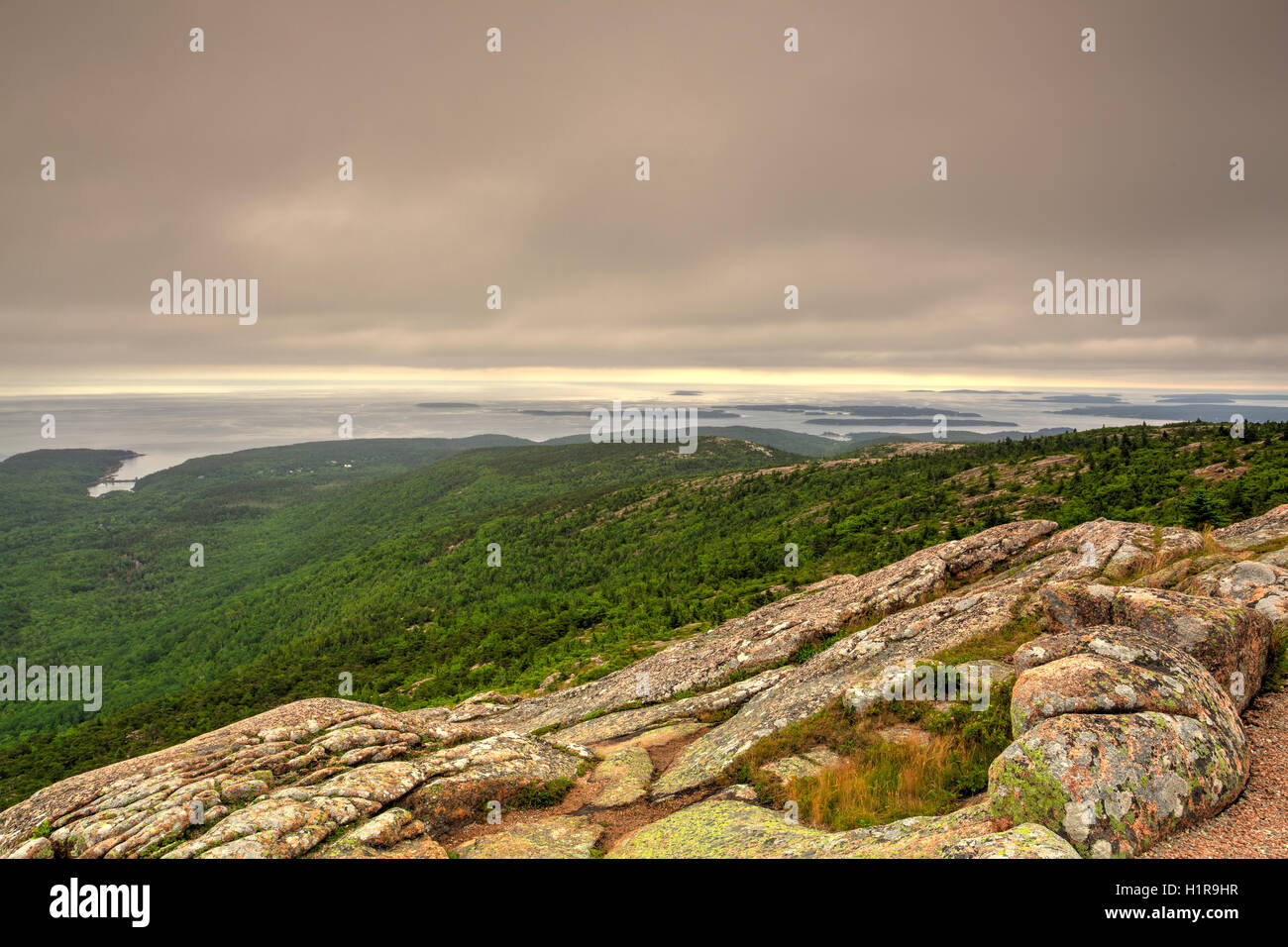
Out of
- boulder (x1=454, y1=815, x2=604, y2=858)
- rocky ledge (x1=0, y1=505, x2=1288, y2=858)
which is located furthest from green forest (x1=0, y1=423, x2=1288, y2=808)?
boulder (x1=454, y1=815, x2=604, y2=858)

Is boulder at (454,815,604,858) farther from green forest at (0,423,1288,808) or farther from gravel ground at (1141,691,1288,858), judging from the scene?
green forest at (0,423,1288,808)

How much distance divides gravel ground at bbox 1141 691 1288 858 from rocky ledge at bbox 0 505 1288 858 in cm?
16

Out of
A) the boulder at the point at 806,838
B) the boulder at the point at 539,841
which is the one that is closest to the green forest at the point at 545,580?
the boulder at the point at 539,841

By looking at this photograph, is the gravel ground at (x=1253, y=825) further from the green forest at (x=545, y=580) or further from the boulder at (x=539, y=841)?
the green forest at (x=545, y=580)

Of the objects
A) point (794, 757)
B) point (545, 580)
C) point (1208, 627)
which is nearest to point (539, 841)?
point (794, 757)

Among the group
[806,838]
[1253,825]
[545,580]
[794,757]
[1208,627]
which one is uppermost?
[1208,627]

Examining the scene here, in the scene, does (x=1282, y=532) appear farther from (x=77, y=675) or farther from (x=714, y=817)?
(x=77, y=675)

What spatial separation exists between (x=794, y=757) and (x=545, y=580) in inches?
2032

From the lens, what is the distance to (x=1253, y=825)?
609cm

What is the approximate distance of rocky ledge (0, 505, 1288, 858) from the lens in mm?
6348

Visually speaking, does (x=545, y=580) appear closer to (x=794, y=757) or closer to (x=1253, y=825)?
(x=794, y=757)

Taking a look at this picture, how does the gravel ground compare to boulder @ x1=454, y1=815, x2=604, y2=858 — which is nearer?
the gravel ground

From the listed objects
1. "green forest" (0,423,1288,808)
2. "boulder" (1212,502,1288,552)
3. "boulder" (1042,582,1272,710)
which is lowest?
"green forest" (0,423,1288,808)
